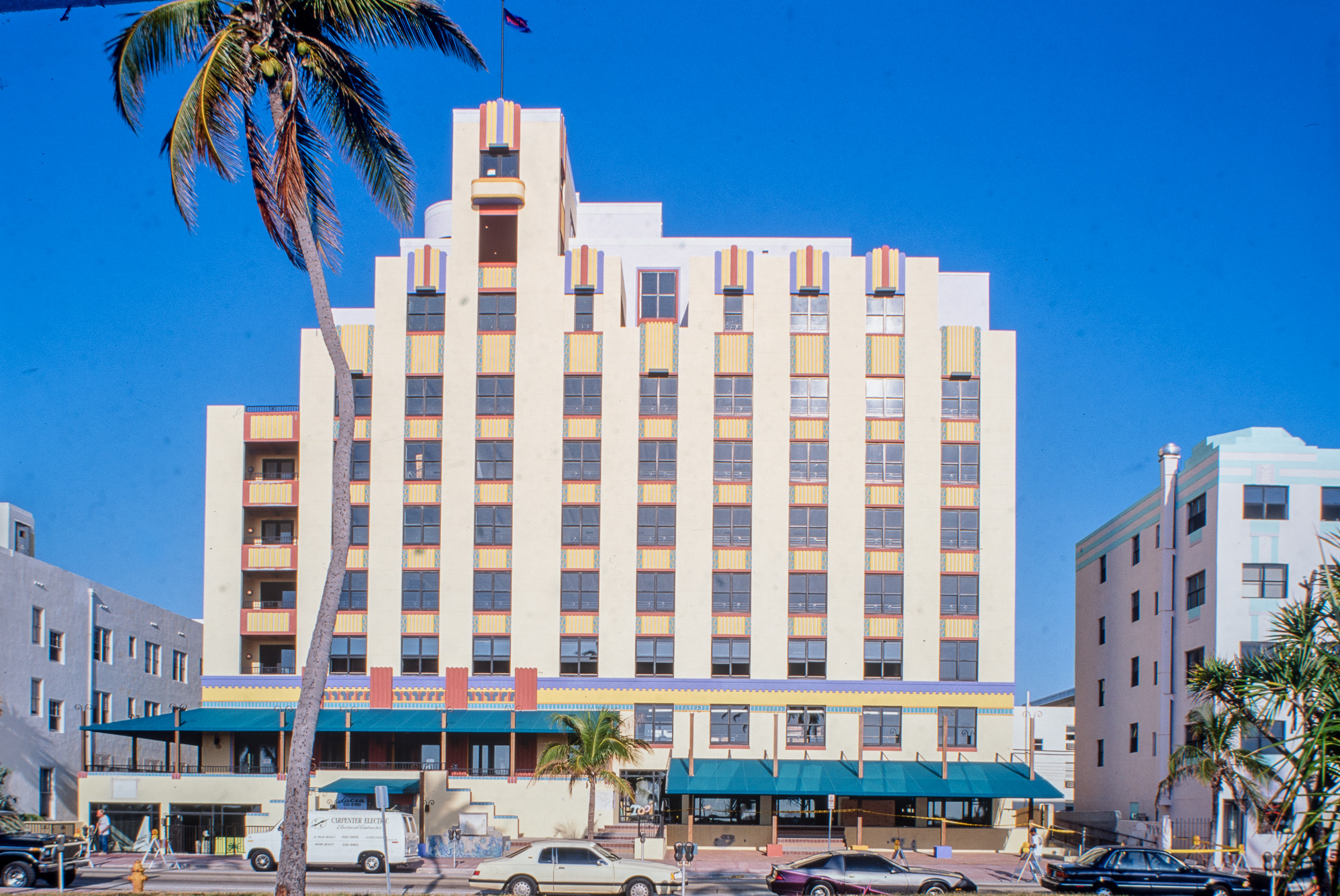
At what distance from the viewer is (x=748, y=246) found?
212ft

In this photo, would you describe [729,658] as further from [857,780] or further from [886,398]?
[886,398]

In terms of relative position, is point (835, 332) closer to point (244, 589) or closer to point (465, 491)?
point (465, 491)

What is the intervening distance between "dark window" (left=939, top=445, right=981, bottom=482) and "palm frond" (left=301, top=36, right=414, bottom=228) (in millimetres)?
34741

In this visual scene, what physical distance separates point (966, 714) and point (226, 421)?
1447 inches

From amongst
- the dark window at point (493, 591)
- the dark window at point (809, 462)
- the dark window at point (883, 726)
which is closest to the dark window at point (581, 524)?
the dark window at point (493, 591)

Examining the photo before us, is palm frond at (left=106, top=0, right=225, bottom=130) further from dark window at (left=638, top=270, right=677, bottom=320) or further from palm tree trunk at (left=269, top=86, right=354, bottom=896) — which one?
dark window at (left=638, top=270, right=677, bottom=320)

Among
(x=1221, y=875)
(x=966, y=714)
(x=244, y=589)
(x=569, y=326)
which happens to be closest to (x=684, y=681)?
(x=966, y=714)

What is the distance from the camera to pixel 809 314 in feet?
186

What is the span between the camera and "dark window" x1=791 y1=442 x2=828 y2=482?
55969mm

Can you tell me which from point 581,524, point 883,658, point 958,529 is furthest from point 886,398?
point 581,524

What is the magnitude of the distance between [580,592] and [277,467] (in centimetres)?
1648

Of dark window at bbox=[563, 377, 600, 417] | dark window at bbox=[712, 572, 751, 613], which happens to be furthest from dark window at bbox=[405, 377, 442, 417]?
dark window at bbox=[712, 572, 751, 613]

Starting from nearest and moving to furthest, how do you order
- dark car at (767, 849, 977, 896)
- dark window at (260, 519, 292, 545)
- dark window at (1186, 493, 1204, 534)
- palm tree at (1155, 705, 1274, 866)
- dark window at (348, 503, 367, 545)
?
dark car at (767, 849, 977, 896) < palm tree at (1155, 705, 1274, 866) < dark window at (1186, 493, 1204, 534) < dark window at (348, 503, 367, 545) < dark window at (260, 519, 292, 545)

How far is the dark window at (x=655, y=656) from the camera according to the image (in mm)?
54844
